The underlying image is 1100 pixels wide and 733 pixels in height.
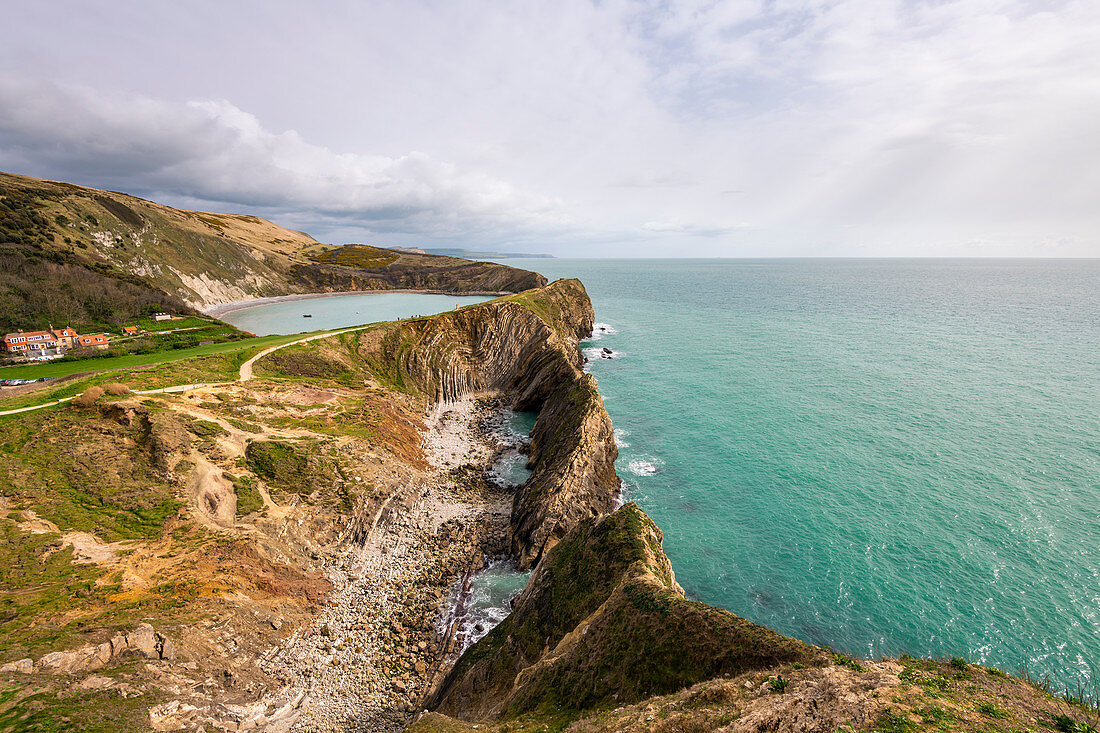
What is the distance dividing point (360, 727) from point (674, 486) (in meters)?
29.3

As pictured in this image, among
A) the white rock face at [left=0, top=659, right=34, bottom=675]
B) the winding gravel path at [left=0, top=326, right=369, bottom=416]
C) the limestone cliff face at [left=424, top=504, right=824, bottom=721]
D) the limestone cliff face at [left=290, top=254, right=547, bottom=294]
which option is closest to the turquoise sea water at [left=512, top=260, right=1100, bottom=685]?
the limestone cliff face at [left=424, top=504, right=824, bottom=721]

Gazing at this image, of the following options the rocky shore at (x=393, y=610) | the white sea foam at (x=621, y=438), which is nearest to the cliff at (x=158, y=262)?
the rocky shore at (x=393, y=610)

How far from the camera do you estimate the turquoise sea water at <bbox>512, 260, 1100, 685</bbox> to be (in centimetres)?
2553

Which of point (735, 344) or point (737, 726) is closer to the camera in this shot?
point (737, 726)

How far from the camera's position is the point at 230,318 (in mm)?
113688

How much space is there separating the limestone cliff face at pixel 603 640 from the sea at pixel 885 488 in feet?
25.3

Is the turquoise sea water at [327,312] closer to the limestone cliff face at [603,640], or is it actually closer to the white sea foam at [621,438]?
the white sea foam at [621,438]

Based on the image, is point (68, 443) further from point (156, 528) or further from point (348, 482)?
point (348, 482)

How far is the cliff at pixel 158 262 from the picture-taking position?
248ft

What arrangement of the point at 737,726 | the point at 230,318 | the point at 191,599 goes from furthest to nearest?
the point at 230,318 → the point at 191,599 → the point at 737,726

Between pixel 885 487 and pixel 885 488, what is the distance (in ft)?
0.56

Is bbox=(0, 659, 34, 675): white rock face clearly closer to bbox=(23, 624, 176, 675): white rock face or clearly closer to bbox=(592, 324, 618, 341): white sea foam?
→ bbox=(23, 624, 176, 675): white rock face

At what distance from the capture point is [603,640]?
17.0m

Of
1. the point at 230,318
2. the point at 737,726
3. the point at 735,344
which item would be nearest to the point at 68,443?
the point at 737,726
